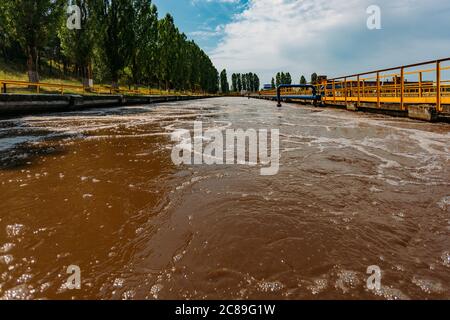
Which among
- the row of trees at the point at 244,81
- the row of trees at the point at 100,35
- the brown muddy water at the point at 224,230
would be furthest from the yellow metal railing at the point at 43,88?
the row of trees at the point at 244,81

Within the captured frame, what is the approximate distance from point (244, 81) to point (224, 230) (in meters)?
139

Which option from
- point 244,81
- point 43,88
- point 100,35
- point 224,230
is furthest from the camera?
point 244,81

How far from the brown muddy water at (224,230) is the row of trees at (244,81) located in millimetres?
135075

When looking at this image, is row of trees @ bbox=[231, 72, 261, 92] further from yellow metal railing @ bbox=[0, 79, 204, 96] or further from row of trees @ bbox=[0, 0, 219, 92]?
yellow metal railing @ bbox=[0, 79, 204, 96]

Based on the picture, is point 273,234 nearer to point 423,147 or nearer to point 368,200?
point 368,200

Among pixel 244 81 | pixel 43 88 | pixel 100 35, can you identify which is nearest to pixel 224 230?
pixel 43 88

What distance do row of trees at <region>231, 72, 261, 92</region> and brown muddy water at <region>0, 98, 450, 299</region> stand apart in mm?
135075

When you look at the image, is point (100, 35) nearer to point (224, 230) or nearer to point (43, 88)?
point (43, 88)

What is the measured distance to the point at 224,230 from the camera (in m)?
1.97

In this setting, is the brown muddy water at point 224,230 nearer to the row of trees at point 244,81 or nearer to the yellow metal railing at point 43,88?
the yellow metal railing at point 43,88

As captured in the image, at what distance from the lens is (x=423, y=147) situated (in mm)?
4852

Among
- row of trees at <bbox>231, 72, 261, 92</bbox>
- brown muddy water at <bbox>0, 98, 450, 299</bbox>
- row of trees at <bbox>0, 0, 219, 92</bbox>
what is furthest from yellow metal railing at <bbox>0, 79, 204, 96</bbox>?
row of trees at <bbox>231, 72, 261, 92</bbox>
